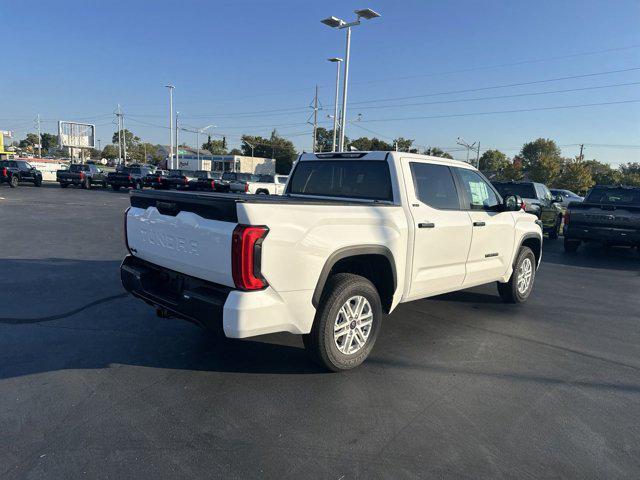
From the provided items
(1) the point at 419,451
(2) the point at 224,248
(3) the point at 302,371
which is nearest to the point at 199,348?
(3) the point at 302,371

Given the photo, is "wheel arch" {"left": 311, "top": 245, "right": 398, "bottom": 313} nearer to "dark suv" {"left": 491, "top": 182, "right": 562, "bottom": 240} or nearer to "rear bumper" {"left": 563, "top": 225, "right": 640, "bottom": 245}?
"rear bumper" {"left": 563, "top": 225, "right": 640, "bottom": 245}

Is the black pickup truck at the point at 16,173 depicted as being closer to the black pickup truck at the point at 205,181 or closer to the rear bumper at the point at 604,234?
the black pickup truck at the point at 205,181

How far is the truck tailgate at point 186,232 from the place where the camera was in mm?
3102

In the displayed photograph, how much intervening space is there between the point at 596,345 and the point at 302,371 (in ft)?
10.8

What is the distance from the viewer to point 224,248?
10.1ft

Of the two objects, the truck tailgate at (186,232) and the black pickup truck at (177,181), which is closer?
the truck tailgate at (186,232)

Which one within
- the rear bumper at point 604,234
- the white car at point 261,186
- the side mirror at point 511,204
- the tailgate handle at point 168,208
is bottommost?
the rear bumper at point 604,234

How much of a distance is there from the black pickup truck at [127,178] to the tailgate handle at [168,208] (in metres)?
30.8

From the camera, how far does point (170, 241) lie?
Answer: 11.8 ft

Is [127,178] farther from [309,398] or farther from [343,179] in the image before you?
[309,398]

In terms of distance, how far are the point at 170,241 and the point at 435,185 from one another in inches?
109

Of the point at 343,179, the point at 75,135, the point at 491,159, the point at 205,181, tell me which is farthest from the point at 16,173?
the point at 491,159

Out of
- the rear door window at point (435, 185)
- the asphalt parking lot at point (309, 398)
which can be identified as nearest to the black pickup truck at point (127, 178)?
the asphalt parking lot at point (309, 398)

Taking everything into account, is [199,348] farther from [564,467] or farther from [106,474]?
[564,467]
